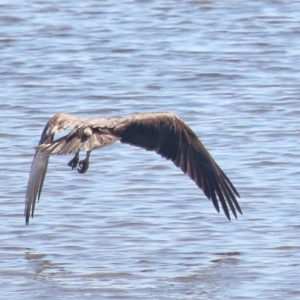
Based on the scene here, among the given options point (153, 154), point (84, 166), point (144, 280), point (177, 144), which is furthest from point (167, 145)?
point (153, 154)

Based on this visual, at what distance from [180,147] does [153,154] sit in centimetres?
234

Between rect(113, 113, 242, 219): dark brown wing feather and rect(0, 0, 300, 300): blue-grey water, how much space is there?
0.33m

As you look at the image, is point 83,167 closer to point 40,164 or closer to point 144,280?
point 40,164

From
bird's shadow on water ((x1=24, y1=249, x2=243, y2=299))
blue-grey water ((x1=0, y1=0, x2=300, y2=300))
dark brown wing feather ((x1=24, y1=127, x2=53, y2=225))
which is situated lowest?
blue-grey water ((x1=0, y1=0, x2=300, y2=300))

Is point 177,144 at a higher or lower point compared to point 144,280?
higher

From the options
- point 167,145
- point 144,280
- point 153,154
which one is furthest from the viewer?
point 153,154

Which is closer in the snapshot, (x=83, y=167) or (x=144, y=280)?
(x=144, y=280)

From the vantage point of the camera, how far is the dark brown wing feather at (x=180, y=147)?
779 centimetres

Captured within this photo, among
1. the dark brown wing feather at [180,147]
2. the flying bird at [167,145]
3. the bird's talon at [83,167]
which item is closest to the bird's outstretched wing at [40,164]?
the flying bird at [167,145]

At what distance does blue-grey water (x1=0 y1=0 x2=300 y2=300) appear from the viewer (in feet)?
24.3

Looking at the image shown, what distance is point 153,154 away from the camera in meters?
10.2

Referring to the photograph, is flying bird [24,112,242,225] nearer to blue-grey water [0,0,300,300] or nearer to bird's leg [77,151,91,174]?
bird's leg [77,151,91,174]

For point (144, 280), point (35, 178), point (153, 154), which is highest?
point (35, 178)

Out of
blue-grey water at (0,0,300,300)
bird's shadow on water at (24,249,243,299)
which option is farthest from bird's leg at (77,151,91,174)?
bird's shadow on water at (24,249,243,299)
